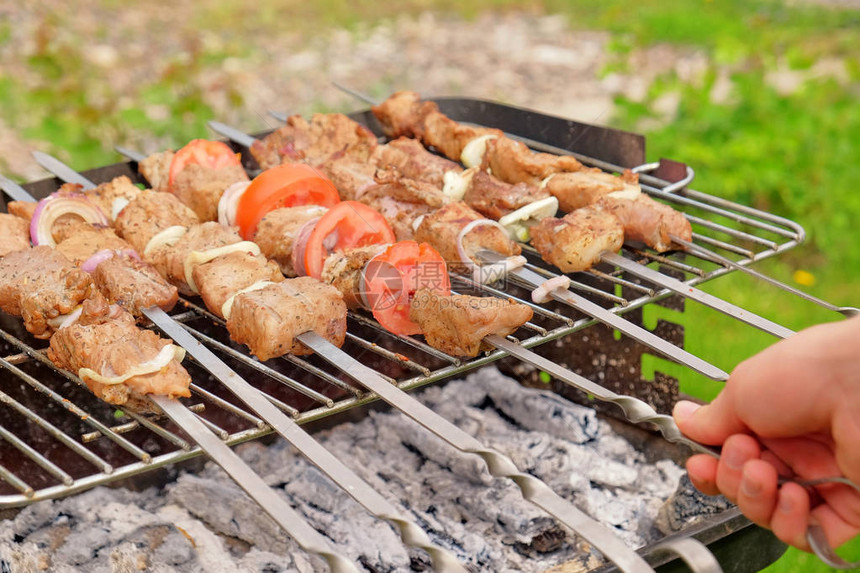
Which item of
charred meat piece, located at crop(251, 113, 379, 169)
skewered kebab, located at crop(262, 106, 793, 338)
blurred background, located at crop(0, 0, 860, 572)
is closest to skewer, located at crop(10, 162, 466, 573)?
skewered kebab, located at crop(262, 106, 793, 338)

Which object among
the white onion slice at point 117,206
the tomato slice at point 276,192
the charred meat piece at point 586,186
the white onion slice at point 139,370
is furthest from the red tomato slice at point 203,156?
the white onion slice at point 139,370

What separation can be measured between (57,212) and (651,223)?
2.01m

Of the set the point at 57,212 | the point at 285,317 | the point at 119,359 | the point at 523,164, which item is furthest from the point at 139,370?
the point at 523,164

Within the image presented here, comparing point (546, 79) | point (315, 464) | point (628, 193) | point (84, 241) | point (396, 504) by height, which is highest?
point (628, 193)

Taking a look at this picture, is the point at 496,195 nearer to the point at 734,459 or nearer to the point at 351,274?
the point at 351,274

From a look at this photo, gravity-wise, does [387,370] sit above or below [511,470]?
below

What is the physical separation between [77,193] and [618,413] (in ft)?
7.24

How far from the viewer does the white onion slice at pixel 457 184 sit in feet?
11.2

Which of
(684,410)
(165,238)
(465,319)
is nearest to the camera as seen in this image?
(684,410)

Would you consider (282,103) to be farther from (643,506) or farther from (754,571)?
(754,571)

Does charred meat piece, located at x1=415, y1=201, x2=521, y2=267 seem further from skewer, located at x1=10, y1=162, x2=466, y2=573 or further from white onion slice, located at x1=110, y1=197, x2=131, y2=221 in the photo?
white onion slice, located at x1=110, y1=197, x2=131, y2=221

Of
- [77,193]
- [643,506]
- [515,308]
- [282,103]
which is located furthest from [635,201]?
[282,103]

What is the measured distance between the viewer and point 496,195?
3.27 meters

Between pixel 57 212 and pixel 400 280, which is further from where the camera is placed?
pixel 57 212
